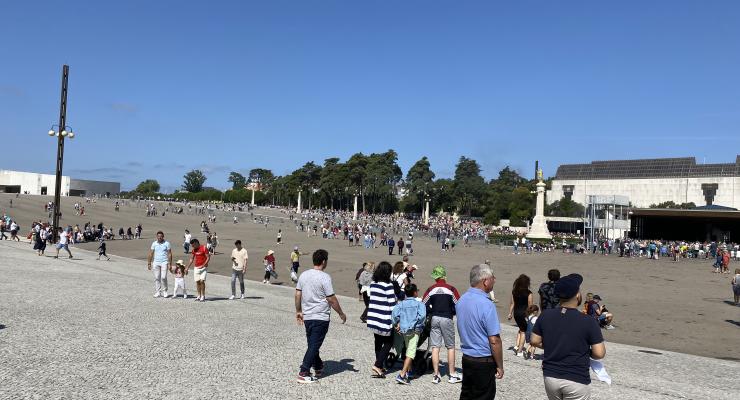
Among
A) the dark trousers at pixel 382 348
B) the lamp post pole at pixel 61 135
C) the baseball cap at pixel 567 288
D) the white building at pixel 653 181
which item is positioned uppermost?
the white building at pixel 653 181

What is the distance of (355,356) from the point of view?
8477 mm

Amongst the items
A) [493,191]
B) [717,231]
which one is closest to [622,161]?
[493,191]

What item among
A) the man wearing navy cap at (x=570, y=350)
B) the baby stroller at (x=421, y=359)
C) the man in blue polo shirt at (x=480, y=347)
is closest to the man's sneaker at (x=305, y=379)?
the baby stroller at (x=421, y=359)

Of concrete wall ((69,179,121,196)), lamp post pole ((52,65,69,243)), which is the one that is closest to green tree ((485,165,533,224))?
lamp post pole ((52,65,69,243))

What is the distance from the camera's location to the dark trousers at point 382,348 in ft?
23.3

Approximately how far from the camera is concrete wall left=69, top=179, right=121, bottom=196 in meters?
A: 143

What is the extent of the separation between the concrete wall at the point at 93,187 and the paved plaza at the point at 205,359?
140496 millimetres

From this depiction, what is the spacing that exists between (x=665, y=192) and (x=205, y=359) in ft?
347

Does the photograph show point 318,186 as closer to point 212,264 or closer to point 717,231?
point 717,231

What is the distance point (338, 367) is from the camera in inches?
302

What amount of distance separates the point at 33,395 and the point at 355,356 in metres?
4.26

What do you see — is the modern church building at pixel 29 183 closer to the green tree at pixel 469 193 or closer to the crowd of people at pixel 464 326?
the green tree at pixel 469 193

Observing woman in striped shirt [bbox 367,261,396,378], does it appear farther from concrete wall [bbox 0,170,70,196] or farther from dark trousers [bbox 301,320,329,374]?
concrete wall [bbox 0,170,70,196]

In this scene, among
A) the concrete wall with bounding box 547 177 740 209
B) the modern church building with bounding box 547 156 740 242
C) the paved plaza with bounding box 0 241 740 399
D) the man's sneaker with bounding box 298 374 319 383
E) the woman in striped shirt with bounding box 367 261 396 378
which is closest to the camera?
the paved plaza with bounding box 0 241 740 399
